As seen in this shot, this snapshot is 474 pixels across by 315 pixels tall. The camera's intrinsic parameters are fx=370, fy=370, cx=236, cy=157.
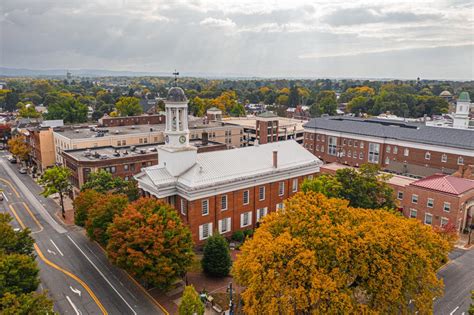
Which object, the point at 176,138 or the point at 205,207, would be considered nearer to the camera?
the point at 205,207

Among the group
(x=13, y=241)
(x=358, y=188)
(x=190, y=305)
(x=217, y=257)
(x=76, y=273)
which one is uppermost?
(x=358, y=188)

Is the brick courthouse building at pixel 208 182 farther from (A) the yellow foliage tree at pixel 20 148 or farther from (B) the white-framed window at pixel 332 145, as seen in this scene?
(A) the yellow foliage tree at pixel 20 148

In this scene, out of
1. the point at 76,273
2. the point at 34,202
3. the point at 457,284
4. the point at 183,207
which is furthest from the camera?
the point at 34,202

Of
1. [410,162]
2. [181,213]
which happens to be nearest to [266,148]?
[181,213]

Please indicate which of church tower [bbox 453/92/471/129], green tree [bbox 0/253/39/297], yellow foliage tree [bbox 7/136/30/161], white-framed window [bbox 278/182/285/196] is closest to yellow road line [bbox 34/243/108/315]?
green tree [bbox 0/253/39/297]

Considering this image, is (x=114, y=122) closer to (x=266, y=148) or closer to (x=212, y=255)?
(x=266, y=148)

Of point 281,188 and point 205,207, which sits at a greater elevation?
point 281,188

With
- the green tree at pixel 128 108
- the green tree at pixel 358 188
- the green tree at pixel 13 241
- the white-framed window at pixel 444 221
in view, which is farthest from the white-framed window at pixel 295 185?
the green tree at pixel 128 108

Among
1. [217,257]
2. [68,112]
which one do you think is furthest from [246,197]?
[68,112]

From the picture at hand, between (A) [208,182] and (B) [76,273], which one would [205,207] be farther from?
(B) [76,273]
